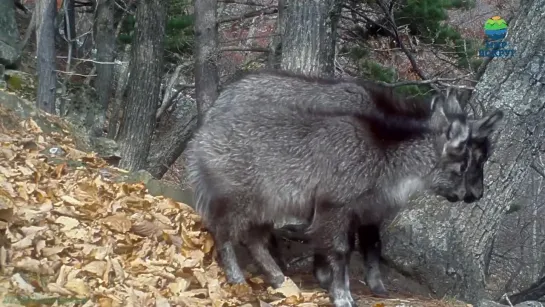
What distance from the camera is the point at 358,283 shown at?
619cm

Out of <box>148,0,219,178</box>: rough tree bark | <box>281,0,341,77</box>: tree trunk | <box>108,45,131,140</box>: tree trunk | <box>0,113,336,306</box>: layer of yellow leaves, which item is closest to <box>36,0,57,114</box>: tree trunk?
<box>108,45,131,140</box>: tree trunk

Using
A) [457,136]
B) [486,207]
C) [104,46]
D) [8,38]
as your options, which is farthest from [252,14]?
[457,136]

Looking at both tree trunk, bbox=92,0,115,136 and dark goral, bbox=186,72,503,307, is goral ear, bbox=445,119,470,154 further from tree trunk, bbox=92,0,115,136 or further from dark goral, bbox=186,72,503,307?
tree trunk, bbox=92,0,115,136

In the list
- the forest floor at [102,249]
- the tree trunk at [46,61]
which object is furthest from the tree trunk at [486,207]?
the tree trunk at [46,61]

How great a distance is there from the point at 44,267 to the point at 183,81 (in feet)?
40.5

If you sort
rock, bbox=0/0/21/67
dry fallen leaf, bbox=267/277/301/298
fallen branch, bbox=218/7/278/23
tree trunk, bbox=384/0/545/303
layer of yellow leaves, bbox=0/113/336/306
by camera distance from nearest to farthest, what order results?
layer of yellow leaves, bbox=0/113/336/306
dry fallen leaf, bbox=267/277/301/298
tree trunk, bbox=384/0/545/303
fallen branch, bbox=218/7/278/23
rock, bbox=0/0/21/67

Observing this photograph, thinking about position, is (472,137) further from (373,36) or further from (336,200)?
(373,36)

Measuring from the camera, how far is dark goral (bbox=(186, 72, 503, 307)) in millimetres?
5344

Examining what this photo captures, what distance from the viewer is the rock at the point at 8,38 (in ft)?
34.5

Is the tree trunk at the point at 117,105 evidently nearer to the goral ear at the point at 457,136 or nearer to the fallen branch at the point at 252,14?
the fallen branch at the point at 252,14

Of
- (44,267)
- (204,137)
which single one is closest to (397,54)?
(204,137)

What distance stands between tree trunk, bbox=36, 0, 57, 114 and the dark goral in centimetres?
396

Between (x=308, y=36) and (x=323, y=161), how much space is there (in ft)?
5.75

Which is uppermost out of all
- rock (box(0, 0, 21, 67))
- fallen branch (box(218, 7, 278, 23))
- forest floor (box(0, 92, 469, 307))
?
fallen branch (box(218, 7, 278, 23))
